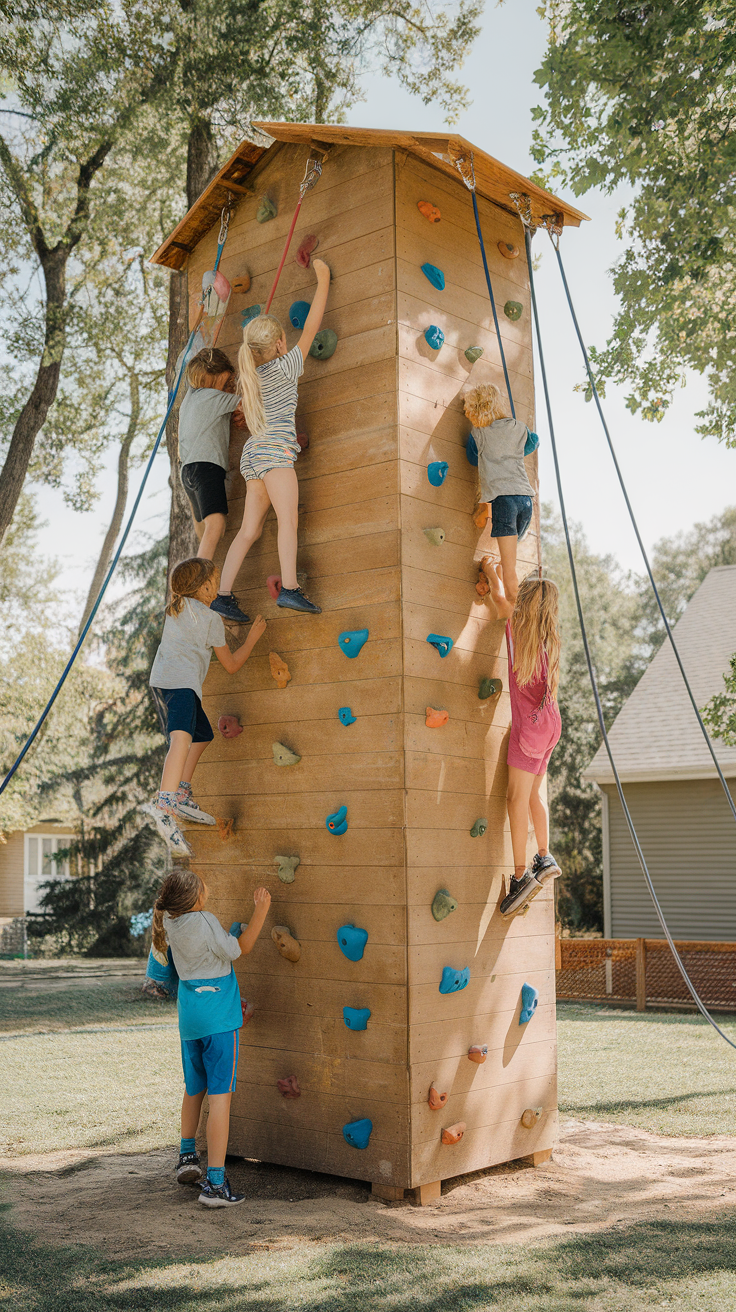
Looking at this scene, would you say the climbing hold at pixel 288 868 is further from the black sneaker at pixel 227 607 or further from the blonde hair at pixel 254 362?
the blonde hair at pixel 254 362

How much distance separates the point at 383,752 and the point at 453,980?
1045mm

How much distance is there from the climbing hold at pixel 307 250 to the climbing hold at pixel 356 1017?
362 cm

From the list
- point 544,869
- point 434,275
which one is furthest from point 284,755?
point 434,275

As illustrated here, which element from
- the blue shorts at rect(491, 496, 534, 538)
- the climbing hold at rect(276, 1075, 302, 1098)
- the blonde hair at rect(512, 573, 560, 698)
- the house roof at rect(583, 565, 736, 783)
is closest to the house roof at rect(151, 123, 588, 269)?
the blue shorts at rect(491, 496, 534, 538)

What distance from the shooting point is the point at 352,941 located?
14.3ft

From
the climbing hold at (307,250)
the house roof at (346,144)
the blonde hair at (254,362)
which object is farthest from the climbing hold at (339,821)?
the house roof at (346,144)

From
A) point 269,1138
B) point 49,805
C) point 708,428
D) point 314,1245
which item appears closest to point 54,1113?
point 269,1138

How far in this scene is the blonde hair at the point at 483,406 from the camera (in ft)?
16.2

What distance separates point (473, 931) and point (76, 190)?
1534 cm

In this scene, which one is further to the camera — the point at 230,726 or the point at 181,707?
the point at 230,726

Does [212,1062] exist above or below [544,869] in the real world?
below

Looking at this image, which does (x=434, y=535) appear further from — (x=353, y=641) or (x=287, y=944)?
(x=287, y=944)

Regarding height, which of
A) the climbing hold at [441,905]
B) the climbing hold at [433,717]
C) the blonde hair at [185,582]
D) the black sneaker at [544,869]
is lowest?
the climbing hold at [441,905]

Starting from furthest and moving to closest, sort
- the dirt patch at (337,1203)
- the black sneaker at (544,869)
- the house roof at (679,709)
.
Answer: the house roof at (679,709) → the black sneaker at (544,869) → the dirt patch at (337,1203)
